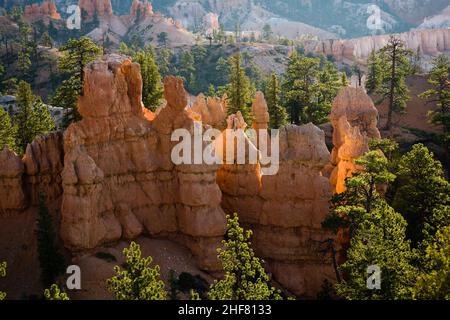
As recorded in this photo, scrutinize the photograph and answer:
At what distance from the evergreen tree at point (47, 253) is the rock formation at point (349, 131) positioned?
1834cm

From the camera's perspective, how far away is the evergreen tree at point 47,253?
91.8 feet

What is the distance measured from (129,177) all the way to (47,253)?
6703 mm

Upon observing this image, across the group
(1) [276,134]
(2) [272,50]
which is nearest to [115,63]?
(1) [276,134]

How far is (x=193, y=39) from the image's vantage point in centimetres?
18188

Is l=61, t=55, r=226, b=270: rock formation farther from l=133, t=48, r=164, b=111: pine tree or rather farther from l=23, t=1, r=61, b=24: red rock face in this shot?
l=23, t=1, r=61, b=24: red rock face

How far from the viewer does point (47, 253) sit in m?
28.0

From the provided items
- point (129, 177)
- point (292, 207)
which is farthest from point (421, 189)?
point (129, 177)

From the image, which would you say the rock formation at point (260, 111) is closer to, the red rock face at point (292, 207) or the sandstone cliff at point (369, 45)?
the red rock face at point (292, 207)

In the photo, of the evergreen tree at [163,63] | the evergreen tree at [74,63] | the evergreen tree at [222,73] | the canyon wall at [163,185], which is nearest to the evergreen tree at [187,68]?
the evergreen tree at [163,63]

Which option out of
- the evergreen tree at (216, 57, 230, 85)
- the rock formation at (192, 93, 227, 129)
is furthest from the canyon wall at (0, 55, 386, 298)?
the evergreen tree at (216, 57, 230, 85)

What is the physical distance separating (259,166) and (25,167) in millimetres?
14850

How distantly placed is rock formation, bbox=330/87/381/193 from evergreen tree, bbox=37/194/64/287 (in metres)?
18.3

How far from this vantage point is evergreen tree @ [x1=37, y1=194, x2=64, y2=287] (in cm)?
2798

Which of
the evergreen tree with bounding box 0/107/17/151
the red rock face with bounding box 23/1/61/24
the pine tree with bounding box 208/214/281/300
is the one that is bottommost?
the pine tree with bounding box 208/214/281/300
